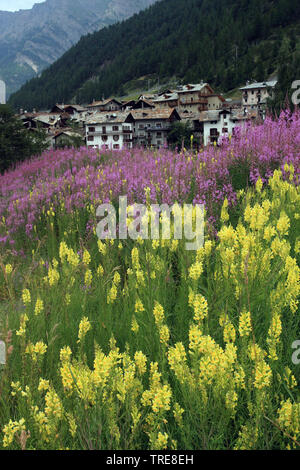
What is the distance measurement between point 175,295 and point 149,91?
14615 cm

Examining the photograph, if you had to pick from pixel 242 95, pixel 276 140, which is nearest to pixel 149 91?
pixel 242 95

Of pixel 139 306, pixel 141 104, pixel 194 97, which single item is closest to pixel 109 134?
pixel 141 104

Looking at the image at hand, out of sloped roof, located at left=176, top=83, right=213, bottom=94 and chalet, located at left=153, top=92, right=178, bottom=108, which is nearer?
sloped roof, located at left=176, top=83, right=213, bottom=94

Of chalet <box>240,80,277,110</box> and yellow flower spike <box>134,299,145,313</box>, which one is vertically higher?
chalet <box>240,80,277,110</box>

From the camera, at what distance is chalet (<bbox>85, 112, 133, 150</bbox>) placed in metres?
77.7

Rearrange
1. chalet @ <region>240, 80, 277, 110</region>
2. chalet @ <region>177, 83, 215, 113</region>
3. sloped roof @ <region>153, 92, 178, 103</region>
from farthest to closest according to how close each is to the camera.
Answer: sloped roof @ <region>153, 92, 178, 103</region>, chalet @ <region>177, 83, 215, 113</region>, chalet @ <region>240, 80, 277, 110</region>

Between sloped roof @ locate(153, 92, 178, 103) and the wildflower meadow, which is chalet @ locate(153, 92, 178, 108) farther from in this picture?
the wildflower meadow

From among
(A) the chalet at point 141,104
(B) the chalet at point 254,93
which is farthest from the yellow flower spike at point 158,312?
(A) the chalet at point 141,104

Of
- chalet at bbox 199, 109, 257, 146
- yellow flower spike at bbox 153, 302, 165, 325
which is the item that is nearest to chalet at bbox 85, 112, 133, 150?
chalet at bbox 199, 109, 257, 146

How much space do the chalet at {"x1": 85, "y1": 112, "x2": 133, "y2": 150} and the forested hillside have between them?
33.4 m

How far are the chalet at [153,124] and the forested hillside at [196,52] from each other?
80.8ft

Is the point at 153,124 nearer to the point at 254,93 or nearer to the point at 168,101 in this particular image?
the point at 168,101

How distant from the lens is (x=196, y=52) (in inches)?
5344
